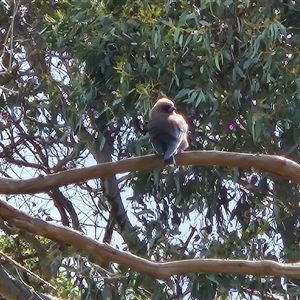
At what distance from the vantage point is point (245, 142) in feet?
22.4

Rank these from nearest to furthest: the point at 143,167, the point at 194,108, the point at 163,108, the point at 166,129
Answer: the point at 143,167 → the point at 166,129 → the point at 163,108 → the point at 194,108

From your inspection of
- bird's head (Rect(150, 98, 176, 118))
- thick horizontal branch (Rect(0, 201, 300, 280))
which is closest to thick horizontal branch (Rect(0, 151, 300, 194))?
thick horizontal branch (Rect(0, 201, 300, 280))

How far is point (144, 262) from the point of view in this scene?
4773mm

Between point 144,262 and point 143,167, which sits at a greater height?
point 143,167

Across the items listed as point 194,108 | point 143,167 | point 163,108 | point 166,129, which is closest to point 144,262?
point 143,167

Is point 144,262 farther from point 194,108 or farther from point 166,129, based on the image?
point 194,108

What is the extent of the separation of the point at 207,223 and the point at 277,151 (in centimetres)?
86

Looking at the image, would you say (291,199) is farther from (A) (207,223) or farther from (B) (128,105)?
(B) (128,105)

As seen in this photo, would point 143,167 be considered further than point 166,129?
No

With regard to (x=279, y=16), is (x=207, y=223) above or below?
below

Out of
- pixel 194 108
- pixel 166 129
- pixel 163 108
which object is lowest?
pixel 166 129

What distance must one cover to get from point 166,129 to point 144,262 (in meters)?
1.30

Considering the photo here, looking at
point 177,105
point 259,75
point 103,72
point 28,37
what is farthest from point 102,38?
point 28,37

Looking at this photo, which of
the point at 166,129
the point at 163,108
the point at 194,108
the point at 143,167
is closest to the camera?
the point at 143,167
